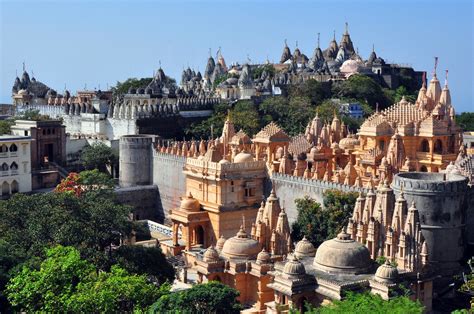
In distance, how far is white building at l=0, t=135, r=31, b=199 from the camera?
4569 cm

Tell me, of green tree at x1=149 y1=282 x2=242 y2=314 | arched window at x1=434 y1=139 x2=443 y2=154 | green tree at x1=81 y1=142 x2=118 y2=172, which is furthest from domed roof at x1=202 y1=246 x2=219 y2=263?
green tree at x1=81 y1=142 x2=118 y2=172

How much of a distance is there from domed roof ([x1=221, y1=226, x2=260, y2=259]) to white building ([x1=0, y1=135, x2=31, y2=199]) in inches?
833

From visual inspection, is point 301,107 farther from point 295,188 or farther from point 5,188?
point 295,188

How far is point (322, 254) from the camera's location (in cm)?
2514

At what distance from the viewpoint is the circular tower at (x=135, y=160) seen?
49.1 m

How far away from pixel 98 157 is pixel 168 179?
9.14m

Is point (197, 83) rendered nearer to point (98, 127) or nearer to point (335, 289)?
point (98, 127)

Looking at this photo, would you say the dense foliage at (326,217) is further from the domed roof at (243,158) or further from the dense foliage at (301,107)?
the dense foliage at (301,107)

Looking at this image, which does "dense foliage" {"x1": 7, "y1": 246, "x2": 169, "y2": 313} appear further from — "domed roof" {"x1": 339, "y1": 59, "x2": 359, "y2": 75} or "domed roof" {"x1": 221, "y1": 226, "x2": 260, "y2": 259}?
"domed roof" {"x1": 339, "y1": 59, "x2": 359, "y2": 75}

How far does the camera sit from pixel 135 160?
49.1 metres

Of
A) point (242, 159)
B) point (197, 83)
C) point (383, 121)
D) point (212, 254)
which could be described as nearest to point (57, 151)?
point (242, 159)

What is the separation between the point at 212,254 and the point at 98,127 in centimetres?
3471

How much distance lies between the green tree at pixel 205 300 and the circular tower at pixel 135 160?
85.4ft

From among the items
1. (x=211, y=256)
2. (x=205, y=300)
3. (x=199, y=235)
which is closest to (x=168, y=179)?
(x=199, y=235)
